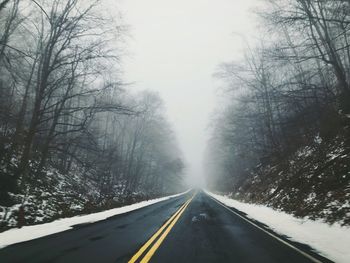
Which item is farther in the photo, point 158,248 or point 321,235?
point 321,235

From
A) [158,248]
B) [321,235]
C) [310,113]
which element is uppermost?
[310,113]

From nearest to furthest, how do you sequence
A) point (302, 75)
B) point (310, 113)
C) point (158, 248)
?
point (158, 248), point (302, 75), point (310, 113)

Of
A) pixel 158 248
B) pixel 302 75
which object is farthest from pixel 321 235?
pixel 302 75

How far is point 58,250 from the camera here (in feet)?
18.1

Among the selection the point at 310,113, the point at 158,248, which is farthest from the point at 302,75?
the point at 158,248

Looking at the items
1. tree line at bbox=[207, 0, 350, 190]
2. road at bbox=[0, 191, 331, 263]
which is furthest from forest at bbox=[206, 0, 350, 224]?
road at bbox=[0, 191, 331, 263]

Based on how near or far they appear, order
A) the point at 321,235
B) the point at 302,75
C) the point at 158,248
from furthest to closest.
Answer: the point at 302,75, the point at 321,235, the point at 158,248

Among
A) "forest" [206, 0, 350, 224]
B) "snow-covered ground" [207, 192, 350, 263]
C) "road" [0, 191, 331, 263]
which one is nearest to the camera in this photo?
"road" [0, 191, 331, 263]

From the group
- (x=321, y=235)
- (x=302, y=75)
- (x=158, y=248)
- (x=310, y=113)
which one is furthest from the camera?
(x=310, y=113)

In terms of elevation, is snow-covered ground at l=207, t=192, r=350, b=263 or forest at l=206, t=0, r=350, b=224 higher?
forest at l=206, t=0, r=350, b=224

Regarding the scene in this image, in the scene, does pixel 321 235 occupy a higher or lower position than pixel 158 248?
higher

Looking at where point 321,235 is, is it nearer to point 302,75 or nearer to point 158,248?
point 158,248

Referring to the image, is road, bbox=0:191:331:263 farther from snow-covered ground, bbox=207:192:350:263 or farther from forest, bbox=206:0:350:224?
forest, bbox=206:0:350:224

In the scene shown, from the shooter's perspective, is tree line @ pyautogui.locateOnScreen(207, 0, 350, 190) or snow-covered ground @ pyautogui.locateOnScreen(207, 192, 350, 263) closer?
snow-covered ground @ pyautogui.locateOnScreen(207, 192, 350, 263)
